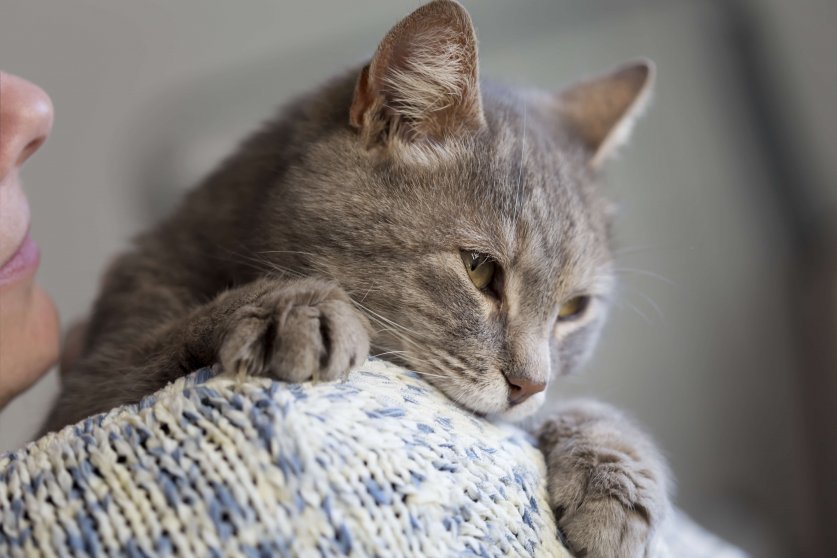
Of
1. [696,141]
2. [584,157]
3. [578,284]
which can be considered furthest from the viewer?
[696,141]

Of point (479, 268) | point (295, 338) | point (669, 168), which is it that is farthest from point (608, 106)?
point (669, 168)

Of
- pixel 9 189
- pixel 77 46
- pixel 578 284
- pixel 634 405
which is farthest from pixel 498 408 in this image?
pixel 77 46

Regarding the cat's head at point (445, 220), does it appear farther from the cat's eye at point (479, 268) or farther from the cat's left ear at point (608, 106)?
the cat's left ear at point (608, 106)

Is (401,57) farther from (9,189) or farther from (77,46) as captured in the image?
(77,46)

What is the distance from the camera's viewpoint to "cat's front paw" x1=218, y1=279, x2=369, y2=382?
724 millimetres

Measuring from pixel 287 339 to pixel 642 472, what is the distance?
51 cm

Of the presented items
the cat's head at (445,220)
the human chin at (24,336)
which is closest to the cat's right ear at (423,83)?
the cat's head at (445,220)

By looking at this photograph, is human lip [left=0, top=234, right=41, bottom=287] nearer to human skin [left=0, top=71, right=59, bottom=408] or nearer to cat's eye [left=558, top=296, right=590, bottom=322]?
human skin [left=0, top=71, right=59, bottom=408]

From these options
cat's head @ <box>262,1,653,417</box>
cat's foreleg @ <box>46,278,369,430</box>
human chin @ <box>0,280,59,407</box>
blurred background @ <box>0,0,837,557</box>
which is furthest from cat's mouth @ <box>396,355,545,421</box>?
blurred background @ <box>0,0,837,557</box>

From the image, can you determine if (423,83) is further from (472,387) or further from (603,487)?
(603,487)

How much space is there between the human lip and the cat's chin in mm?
685

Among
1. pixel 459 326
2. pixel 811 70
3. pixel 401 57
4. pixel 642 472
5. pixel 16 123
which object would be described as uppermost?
pixel 811 70

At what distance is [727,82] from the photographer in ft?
8.48

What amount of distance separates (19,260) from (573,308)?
835 millimetres
